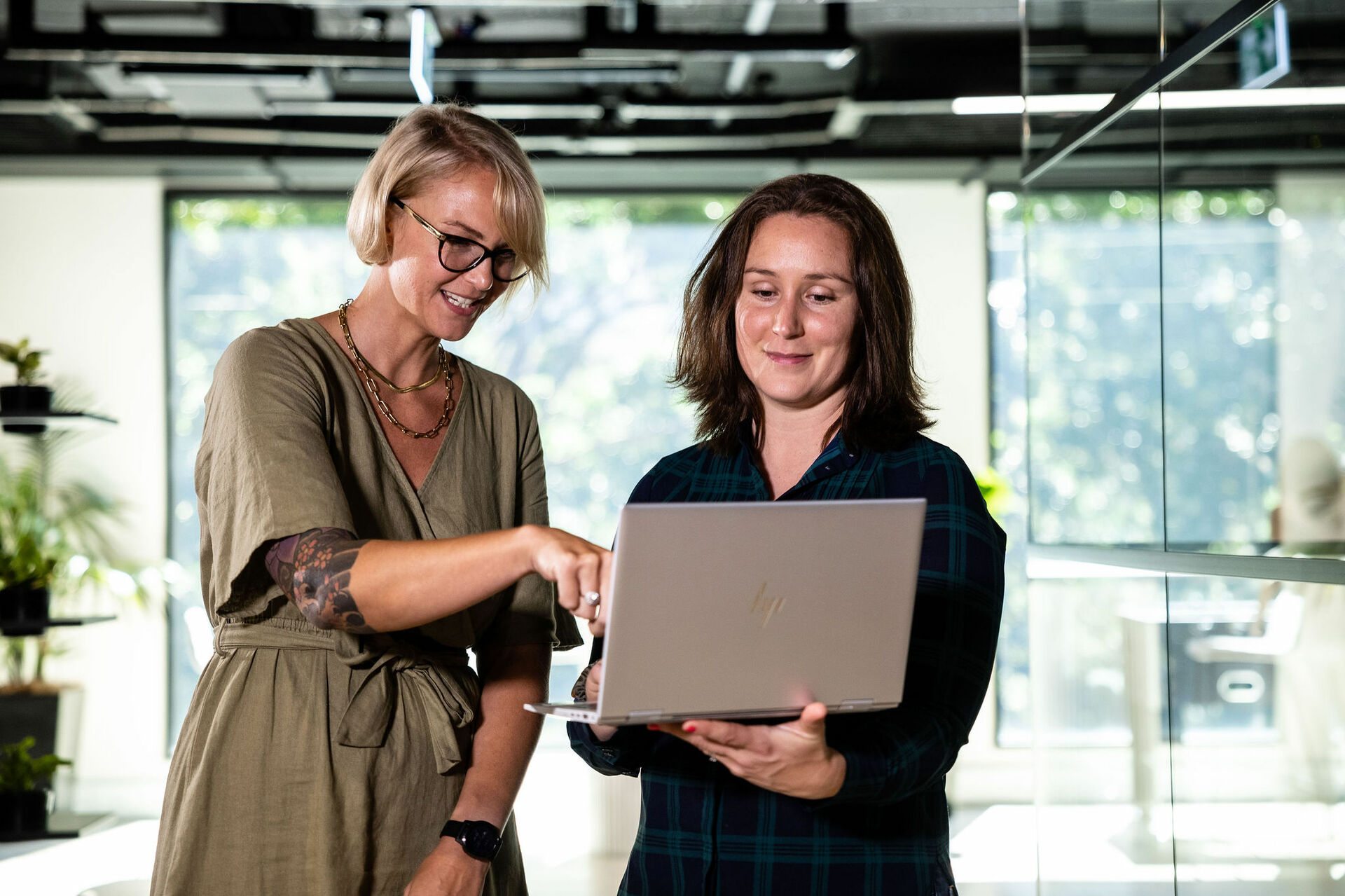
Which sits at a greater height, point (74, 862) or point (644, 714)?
point (644, 714)

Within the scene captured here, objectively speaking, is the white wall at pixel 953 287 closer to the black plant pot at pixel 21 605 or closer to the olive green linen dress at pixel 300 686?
the black plant pot at pixel 21 605

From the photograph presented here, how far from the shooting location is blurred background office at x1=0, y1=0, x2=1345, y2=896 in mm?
2389

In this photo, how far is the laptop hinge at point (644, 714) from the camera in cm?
113

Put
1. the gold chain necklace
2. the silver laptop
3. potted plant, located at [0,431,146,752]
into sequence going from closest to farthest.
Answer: the silver laptop
the gold chain necklace
potted plant, located at [0,431,146,752]

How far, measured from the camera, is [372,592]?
4.26 feet

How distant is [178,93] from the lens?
638 centimetres

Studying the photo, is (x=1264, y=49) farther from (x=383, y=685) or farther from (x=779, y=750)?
(x=383, y=685)

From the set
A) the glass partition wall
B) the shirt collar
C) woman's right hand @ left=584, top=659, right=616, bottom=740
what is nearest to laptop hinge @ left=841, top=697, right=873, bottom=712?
woman's right hand @ left=584, top=659, right=616, bottom=740

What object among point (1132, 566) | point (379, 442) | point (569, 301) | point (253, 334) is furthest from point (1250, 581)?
point (569, 301)

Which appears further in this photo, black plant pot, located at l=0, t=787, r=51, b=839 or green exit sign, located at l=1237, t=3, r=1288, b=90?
black plant pot, located at l=0, t=787, r=51, b=839

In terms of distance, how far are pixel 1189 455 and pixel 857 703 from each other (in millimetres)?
1878

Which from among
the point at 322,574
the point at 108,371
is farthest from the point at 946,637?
the point at 108,371

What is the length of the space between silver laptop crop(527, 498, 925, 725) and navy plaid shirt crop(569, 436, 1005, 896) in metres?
0.18

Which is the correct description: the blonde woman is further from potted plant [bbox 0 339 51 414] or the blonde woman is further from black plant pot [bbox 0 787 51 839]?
black plant pot [bbox 0 787 51 839]
